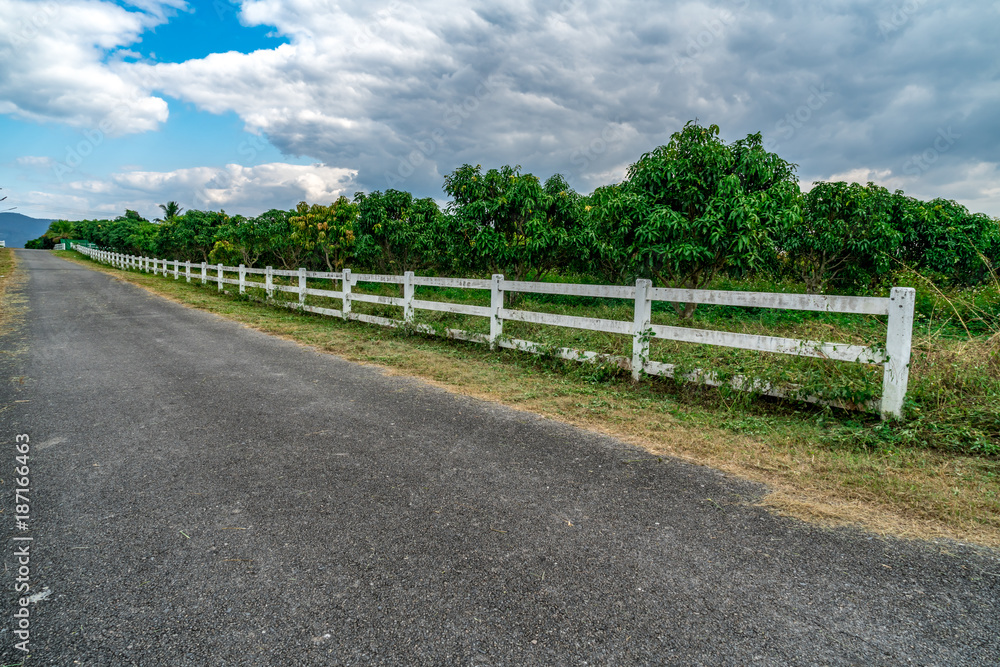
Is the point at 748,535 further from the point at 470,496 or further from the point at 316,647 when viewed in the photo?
the point at 316,647

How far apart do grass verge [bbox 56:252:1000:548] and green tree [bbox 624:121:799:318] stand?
312 cm

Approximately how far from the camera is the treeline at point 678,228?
8.23 meters

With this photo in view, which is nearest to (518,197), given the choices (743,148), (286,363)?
(743,148)

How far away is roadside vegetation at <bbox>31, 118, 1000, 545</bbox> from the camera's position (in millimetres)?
3682

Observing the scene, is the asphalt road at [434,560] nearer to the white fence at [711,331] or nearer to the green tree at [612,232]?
the white fence at [711,331]

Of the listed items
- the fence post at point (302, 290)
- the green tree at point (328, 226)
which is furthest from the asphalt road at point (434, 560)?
the green tree at point (328, 226)

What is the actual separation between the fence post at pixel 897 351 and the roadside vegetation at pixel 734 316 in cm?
13

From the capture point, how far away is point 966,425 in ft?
13.5

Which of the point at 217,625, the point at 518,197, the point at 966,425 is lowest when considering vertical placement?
the point at 217,625

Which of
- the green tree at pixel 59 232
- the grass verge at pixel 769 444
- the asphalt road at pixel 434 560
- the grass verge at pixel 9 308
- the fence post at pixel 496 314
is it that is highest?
the green tree at pixel 59 232

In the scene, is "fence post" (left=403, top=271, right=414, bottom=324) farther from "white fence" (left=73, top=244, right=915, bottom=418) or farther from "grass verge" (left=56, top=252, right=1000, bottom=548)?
"grass verge" (left=56, top=252, right=1000, bottom=548)

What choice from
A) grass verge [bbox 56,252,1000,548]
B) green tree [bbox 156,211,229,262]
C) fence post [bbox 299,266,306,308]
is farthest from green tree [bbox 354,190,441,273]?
green tree [bbox 156,211,229,262]

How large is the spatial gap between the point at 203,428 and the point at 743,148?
8411mm

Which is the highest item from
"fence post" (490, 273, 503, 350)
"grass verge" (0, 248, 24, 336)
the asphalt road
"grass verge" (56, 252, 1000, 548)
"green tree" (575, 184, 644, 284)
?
"green tree" (575, 184, 644, 284)
